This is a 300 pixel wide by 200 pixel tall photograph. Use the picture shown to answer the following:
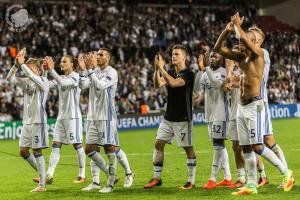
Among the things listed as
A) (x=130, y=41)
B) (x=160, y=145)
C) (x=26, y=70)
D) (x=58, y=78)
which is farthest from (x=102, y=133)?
(x=130, y=41)

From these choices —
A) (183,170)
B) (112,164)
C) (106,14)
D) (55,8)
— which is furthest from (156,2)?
(112,164)

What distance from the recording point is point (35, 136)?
39.3 feet

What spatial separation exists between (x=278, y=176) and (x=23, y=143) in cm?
508

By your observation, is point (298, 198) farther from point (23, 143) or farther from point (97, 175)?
point (23, 143)

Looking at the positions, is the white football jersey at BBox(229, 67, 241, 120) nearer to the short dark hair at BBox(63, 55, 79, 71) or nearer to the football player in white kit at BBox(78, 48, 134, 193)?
the football player in white kit at BBox(78, 48, 134, 193)

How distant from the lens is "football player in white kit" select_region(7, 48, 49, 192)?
1189cm

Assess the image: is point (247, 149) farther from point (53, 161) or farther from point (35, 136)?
point (53, 161)

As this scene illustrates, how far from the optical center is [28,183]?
13320 mm

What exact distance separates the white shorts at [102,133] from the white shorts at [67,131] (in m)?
1.45

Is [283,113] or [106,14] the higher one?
[106,14]

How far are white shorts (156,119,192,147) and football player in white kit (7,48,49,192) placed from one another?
2.24m

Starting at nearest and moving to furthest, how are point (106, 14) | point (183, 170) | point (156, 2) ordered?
point (183, 170)
point (106, 14)
point (156, 2)

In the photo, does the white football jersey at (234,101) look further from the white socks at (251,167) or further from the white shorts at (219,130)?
the white socks at (251,167)
